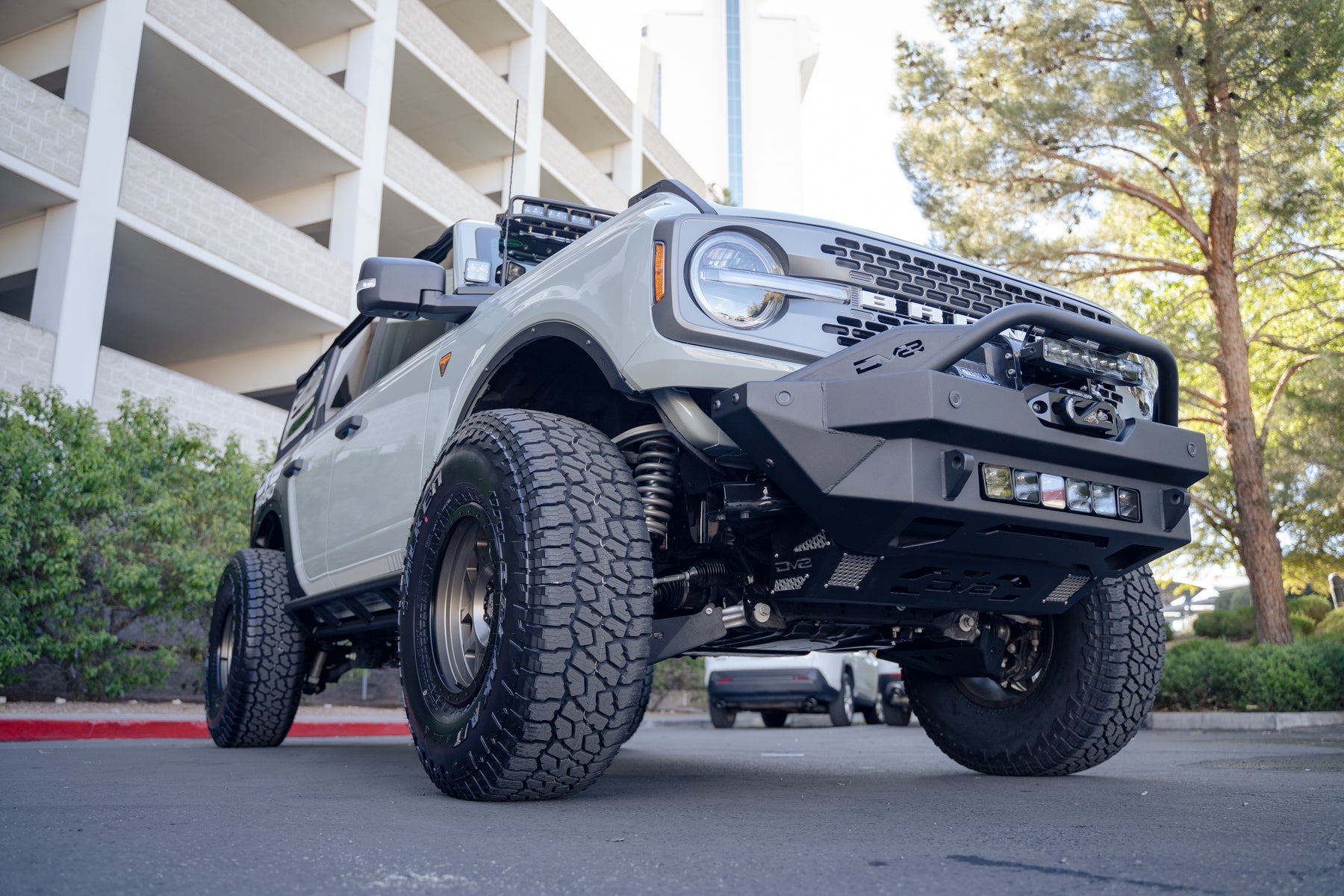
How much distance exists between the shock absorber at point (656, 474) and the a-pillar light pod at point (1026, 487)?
919 millimetres

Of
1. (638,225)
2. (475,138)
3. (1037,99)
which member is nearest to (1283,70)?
(1037,99)

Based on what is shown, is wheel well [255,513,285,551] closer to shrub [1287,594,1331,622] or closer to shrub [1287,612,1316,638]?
shrub [1287,612,1316,638]

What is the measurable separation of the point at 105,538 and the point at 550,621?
866 cm

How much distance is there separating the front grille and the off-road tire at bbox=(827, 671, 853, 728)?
31.4 feet

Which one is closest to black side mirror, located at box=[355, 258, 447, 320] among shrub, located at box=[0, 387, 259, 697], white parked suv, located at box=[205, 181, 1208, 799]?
white parked suv, located at box=[205, 181, 1208, 799]

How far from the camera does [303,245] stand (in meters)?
16.6

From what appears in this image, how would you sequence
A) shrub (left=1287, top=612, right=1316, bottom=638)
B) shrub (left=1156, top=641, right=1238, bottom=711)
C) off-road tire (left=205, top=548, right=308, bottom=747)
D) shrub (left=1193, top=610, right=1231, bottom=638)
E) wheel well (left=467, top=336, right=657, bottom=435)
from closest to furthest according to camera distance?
1. wheel well (left=467, top=336, right=657, bottom=435)
2. off-road tire (left=205, top=548, right=308, bottom=747)
3. shrub (left=1156, top=641, right=1238, bottom=711)
4. shrub (left=1287, top=612, right=1316, bottom=638)
5. shrub (left=1193, top=610, right=1231, bottom=638)

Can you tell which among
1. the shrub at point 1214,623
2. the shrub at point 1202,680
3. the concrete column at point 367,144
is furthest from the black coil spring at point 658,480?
the shrub at point 1214,623

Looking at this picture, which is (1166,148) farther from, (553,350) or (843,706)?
(553,350)

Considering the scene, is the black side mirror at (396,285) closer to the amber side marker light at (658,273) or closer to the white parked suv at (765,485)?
the white parked suv at (765,485)

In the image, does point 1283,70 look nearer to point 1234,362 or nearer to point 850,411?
point 1234,362

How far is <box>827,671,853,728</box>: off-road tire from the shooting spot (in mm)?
12211

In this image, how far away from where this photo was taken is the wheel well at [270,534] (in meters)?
5.91

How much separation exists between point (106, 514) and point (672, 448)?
8.68 meters
